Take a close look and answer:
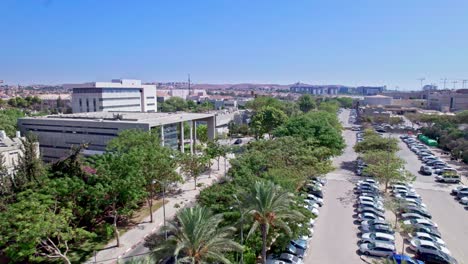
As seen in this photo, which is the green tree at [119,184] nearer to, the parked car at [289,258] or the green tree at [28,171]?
the green tree at [28,171]

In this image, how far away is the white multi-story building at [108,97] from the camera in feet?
277

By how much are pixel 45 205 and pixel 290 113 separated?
266 ft

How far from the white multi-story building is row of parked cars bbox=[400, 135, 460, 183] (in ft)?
226

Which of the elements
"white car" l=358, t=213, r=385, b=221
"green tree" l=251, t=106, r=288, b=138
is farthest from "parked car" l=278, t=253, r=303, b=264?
"green tree" l=251, t=106, r=288, b=138

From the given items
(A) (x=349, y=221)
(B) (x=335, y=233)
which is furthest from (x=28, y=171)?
(A) (x=349, y=221)

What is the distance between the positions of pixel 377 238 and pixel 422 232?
375 cm

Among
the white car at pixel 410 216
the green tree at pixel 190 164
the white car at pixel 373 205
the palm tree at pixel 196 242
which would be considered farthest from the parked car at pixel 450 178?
the palm tree at pixel 196 242

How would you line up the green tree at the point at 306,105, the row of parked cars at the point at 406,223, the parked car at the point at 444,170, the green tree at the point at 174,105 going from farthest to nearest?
the green tree at the point at 174,105, the green tree at the point at 306,105, the parked car at the point at 444,170, the row of parked cars at the point at 406,223

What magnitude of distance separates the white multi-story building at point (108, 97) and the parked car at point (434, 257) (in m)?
77.7

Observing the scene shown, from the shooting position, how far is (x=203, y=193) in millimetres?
24094

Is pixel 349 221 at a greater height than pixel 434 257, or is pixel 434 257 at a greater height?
pixel 434 257

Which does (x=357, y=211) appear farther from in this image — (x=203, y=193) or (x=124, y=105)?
(x=124, y=105)

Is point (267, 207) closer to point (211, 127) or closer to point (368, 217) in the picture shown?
point (368, 217)

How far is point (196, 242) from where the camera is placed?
53.7ft
